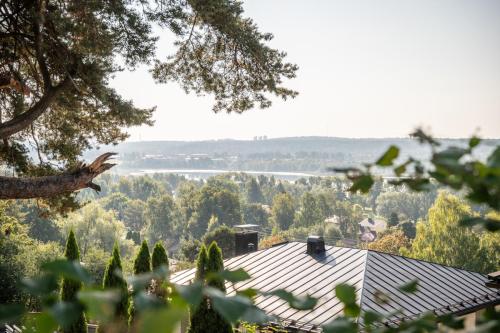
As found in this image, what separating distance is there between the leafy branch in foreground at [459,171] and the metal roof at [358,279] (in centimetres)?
879

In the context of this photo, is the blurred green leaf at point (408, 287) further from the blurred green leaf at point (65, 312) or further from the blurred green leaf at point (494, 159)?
the blurred green leaf at point (65, 312)

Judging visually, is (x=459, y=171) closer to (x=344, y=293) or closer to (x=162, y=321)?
(x=344, y=293)

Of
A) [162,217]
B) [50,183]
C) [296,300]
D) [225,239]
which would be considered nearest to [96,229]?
[225,239]

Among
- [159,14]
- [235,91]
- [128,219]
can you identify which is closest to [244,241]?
[235,91]

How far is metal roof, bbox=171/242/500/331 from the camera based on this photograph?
998 cm

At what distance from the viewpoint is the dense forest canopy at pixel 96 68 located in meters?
6.90

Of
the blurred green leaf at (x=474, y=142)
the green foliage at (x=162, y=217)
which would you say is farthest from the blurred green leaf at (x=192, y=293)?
the green foliage at (x=162, y=217)

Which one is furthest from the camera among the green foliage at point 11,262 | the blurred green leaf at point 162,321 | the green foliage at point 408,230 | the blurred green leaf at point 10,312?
the green foliage at point 408,230

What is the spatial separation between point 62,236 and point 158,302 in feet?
150

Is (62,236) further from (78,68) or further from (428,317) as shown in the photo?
(428,317)

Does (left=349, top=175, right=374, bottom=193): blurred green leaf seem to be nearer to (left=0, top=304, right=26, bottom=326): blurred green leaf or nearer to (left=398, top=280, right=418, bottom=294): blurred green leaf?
(left=398, top=280, right=418, bottom=294): blurred green leaf

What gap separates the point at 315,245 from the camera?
12.7m

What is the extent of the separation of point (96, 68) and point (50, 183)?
5.48 feet

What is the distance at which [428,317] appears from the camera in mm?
790
